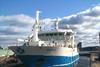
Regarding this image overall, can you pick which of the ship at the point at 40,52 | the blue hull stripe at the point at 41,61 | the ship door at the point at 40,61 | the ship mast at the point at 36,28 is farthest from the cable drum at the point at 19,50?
the ship door at the point at 40,61

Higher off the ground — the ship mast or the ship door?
the ship mast

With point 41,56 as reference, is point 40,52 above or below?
above

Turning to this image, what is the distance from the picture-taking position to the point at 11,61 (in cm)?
5688

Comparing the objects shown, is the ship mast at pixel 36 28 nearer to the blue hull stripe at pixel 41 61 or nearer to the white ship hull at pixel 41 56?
the white ship hull at pixel 41 56

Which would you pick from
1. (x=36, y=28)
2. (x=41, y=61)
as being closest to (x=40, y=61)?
(x=41, y=61)

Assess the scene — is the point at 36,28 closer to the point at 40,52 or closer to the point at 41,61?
the point at 40,52

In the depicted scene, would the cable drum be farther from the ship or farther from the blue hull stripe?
the blue hull stripe

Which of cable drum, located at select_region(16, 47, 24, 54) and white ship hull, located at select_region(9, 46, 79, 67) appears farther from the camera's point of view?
cable drum, located at select_region(16, 47, 24, 54)

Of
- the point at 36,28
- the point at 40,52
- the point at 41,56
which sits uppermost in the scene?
the point at 36,28

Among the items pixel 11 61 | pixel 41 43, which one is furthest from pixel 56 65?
pixel 11 61

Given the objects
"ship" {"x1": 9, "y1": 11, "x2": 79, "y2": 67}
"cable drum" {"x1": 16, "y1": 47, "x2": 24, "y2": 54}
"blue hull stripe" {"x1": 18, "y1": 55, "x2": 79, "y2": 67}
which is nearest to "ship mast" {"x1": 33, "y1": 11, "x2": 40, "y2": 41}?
"ship" {"x1": 9, "y1": 11, "x2": 79, "y2": 67}

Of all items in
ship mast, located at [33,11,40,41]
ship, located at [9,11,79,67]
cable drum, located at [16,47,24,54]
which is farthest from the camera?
ship mast, located at [33,11,40,41]

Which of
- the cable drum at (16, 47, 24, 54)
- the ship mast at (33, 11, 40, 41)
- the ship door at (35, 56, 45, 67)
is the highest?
the ship mast at (33, 11, 40, 41)

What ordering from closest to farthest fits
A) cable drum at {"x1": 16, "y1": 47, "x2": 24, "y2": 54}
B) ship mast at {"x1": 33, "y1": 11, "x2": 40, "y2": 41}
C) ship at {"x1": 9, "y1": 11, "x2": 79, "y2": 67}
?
ship at {"x1": 9, "y1": 11, "x2": 79, "y2": 67}, cable drum at {"x1": 16, "y1": 47, "x2": 24, "y2": 54}, ship mast at {"x1": 33, "y1": 11, "x2": 40, "y2": 41}
